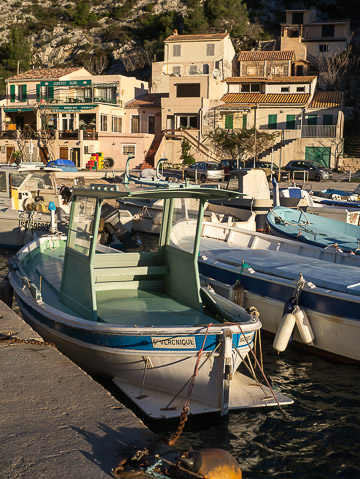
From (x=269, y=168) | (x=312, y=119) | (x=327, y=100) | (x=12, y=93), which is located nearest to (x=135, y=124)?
(x=12, y=93)

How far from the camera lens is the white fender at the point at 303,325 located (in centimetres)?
1041

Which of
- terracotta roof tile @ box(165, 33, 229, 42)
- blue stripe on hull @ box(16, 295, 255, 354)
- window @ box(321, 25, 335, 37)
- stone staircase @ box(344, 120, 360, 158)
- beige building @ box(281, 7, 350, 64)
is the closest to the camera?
blue stripe on hull @ box(16, 295, 255, 354)

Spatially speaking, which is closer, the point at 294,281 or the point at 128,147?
the point at 294,281

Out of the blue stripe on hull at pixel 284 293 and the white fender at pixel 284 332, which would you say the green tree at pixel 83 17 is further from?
the white fender at pixel 284 332

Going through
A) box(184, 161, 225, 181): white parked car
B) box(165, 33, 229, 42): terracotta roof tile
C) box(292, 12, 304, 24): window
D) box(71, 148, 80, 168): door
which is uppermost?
box(292, 12, 304, 24): window

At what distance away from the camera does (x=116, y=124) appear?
186 feet

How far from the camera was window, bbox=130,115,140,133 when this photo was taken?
57.5m

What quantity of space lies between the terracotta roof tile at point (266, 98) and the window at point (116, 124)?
9.99 meters

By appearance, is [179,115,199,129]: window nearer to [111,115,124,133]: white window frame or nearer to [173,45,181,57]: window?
[111,115,124,133]: white window frame

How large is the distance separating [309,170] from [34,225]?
83.5ft

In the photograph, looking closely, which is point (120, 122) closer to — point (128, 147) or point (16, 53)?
point (128, 147)

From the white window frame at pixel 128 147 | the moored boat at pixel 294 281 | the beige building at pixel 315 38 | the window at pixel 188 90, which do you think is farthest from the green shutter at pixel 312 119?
the moored boat at pixel 294 281

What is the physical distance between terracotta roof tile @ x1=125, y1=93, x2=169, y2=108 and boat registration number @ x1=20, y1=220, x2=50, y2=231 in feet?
125

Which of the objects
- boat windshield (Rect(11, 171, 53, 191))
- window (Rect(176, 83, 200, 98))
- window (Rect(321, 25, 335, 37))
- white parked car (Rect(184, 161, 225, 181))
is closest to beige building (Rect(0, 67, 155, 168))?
window (Rect(176, 83, 200, 98))
